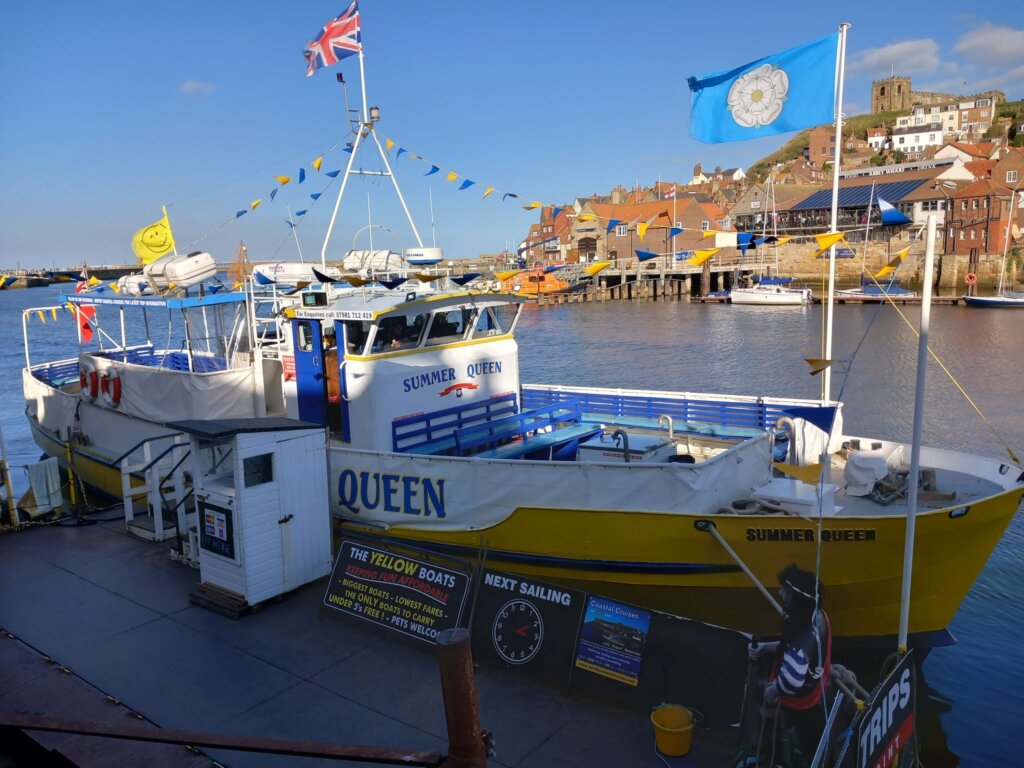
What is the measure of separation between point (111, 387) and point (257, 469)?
7488 mm

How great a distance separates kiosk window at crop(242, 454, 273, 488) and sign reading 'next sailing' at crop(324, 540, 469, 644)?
131 centimetres

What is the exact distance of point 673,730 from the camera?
19.2ft

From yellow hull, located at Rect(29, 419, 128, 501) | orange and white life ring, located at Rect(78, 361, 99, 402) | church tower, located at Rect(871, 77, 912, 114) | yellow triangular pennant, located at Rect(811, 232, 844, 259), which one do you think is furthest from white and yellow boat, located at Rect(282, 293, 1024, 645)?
church tower, located at Rect(871, 77, 912, 114)

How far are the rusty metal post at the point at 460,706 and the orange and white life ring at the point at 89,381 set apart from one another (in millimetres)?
13919

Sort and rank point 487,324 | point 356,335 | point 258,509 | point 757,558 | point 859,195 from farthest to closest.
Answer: point 859,195, point 487,324, point 356,335, point 258,509, point 757,558

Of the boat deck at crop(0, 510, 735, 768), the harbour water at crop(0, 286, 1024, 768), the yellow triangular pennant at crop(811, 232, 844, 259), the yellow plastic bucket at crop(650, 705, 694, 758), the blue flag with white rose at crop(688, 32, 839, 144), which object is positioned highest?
the blue flag with white rose at crop(688, 32, 839, 144)

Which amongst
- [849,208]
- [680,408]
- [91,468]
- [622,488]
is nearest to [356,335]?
[622,488]

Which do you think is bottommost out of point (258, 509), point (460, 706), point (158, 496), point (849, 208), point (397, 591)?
point (397, 591)

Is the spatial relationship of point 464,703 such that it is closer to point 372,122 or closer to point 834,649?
point 834,649

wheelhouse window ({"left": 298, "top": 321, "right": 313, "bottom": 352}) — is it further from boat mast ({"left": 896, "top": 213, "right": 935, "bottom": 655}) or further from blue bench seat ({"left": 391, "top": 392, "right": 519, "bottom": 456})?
boat mast ({"left": 896, "top": 213, "right": 935, "bottom": 655})

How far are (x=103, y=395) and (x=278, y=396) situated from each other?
4.62 metres

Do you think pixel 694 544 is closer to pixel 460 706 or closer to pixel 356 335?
pixel 460 706

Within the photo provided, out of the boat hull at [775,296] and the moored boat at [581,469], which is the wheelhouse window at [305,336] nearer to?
the moored boat at [581,469]

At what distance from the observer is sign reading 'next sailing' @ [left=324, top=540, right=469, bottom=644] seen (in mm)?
7621
